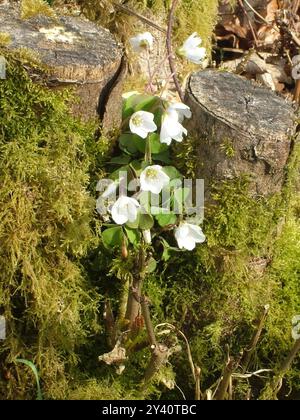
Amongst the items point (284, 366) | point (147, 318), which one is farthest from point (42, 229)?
point (284, 366)

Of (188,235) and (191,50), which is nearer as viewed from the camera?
(188,235)

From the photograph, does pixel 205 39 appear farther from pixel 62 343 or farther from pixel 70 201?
pixel 62 343

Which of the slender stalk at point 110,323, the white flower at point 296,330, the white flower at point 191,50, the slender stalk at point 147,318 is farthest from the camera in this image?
the white flower at point 191,50

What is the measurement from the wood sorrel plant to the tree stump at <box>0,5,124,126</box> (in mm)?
118

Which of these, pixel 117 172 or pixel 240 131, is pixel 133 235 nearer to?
pixel 117 172

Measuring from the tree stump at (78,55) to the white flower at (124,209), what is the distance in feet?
1.49

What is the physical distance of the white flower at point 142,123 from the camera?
221cm

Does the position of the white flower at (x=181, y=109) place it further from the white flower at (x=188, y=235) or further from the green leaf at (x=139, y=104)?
the white flower at (x=188, y=235)

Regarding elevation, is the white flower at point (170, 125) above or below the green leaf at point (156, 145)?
above

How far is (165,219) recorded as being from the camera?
2273 millimetres

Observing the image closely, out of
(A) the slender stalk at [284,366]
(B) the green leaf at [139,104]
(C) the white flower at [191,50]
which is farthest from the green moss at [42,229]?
(A) the slender stalk at [284,366]

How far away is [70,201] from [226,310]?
0.78 meters

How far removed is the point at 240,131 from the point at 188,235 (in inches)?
16.2

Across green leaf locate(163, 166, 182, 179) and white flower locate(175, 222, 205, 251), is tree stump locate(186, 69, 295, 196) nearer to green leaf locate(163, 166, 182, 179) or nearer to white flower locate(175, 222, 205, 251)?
green leaf locate(163, 166, 182, 179)
